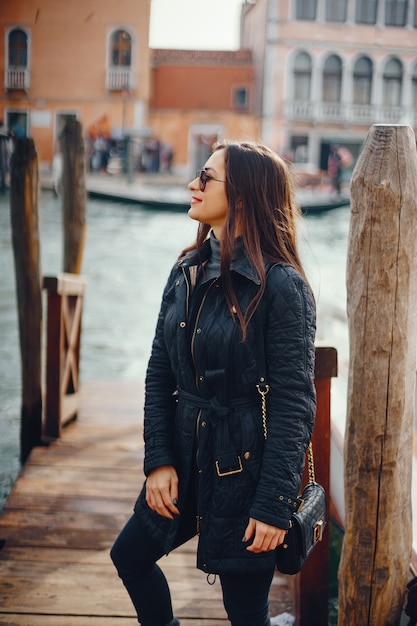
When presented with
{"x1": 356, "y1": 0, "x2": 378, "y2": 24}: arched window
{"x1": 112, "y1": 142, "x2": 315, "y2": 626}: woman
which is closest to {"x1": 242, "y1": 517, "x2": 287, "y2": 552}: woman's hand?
{"x1": 112, "y1": 142, "x2": 315, "y2": 626}: woman

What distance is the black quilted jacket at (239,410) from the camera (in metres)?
1.31

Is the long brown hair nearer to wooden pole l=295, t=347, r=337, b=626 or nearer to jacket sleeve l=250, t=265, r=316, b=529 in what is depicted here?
jacket sleeve l=250, t=265, r=316, b=529

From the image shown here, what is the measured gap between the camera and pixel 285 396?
1.31 m

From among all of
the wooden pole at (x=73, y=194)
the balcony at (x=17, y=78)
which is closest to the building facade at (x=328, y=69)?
the balcony at (x=17, y=78)

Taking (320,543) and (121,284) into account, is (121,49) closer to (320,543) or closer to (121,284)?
(121,284)

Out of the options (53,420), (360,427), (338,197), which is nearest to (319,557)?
(360,427)

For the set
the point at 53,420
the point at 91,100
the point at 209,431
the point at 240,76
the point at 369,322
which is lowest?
the point at 53,420

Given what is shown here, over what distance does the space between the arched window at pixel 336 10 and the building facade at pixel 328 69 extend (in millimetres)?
25

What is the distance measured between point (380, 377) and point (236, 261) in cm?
38

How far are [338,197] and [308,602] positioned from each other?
15237mm

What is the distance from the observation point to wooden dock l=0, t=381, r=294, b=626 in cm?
207

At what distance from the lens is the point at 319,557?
1897mm

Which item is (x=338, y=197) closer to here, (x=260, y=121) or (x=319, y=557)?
(x=260, y=121)

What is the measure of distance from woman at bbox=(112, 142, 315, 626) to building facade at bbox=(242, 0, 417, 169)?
1019 centimetres
